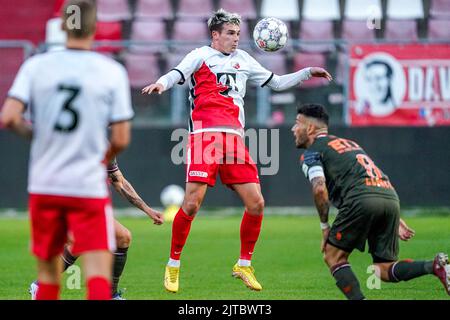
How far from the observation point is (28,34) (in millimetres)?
23906

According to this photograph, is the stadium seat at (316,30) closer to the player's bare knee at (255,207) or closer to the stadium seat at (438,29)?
the stadium seat at (438,29)

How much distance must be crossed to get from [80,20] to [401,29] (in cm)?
1616

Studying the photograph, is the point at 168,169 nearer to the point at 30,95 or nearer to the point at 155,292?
the point at 155,292

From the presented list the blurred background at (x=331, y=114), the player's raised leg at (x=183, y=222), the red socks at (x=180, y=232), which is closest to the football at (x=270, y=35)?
the player's raised leg at (x=183, y=222)

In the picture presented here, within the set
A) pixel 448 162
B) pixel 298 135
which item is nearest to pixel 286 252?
pixel 298 135

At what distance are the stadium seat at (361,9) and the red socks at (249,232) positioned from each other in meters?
12.2

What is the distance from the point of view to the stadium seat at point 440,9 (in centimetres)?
2178

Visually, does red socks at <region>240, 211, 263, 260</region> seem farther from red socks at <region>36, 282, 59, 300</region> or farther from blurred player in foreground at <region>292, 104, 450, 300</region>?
red socks at <region>36, 282, 59, 300</region>

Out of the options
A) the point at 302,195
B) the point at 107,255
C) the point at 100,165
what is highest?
the point at 100,165

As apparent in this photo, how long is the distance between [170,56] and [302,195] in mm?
3682

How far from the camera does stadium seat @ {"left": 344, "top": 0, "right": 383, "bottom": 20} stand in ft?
71.4

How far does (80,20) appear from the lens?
621cm

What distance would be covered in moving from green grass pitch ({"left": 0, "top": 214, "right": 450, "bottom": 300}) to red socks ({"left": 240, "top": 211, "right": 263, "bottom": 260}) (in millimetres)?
347

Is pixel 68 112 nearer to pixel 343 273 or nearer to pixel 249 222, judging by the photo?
pixel 343 273
